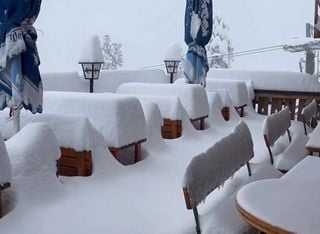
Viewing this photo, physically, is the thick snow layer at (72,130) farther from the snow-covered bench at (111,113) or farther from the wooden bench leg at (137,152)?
the wooden bench leg at (137,152)

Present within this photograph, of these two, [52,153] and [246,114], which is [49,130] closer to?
[52,153]

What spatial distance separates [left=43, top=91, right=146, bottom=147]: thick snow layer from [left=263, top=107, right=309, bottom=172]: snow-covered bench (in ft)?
4.30

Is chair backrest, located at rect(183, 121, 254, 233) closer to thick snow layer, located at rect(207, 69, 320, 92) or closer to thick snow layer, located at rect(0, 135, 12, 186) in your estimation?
thick snow layer, located at rect(0, 135, 12, 186)

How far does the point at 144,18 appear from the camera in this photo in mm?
24500

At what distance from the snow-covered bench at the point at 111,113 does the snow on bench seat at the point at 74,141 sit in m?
0.32

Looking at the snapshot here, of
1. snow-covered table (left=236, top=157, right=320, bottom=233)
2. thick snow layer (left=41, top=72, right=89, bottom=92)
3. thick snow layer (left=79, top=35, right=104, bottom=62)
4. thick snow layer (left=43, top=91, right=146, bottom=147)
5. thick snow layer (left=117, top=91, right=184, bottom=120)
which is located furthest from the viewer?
thick snow layer (left=41, top=72, right=89, bottom=92)

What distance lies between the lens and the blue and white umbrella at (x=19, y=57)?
348 centimetres

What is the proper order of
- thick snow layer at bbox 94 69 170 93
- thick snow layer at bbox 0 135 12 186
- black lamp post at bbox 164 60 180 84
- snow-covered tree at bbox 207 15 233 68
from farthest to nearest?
snow-covered tree at bbox 207 15 233 68 → black lamp post at bbox 164 60 180 84 → thick snow layer at bbox 94 69 170 93 → thick snow layer at bbox 0 135 12 186

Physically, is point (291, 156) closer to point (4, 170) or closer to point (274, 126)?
point (274, 126)

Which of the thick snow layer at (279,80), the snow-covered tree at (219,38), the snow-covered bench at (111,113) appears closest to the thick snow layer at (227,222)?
the snow-covered bench at (111,113)

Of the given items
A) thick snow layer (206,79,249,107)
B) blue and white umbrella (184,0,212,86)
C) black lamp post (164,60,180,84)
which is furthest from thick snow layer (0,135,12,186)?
black lamp post (164,60,180,84)

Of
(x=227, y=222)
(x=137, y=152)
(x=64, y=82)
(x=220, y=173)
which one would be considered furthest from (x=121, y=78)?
(x=227, y=222)

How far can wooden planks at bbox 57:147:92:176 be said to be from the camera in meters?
3.73

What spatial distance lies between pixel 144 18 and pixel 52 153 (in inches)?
867
